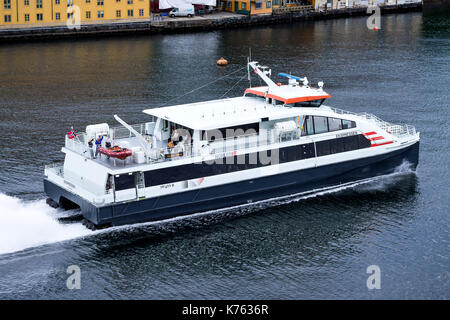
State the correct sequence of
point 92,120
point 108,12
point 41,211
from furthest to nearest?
point 108,12 → point 92,120 → point 41,211

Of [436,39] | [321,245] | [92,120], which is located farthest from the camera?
[436,39]

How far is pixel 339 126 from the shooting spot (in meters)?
31.4

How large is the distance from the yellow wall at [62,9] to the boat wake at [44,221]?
45.7 metres

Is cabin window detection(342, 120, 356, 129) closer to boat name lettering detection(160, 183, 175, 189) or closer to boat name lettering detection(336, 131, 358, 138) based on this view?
boat name lettering detection(336, 131, 358, 138)

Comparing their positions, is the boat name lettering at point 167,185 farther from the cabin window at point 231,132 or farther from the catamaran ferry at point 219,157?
the cabin window at point 231,132

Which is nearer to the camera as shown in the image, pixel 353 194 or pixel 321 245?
pixel 321 245

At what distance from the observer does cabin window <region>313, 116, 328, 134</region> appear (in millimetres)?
30984

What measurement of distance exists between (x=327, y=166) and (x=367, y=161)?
220cm

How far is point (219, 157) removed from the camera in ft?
94.1

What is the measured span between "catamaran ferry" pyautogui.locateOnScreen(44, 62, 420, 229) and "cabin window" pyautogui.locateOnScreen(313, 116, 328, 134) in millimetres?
42
